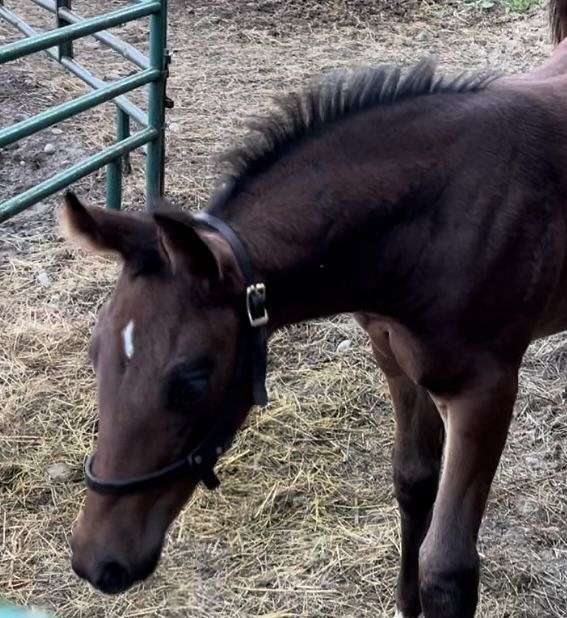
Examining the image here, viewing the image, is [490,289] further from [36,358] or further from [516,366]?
[36,358]

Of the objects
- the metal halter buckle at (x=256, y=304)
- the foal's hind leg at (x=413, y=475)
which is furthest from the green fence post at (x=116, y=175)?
the metal halter buckle at (x=256, y=304)

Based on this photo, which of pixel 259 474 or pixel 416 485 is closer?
pixel 416 485

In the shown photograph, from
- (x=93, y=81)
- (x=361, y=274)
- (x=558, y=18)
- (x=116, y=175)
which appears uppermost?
(x=361, y=274)

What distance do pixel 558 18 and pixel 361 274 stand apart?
2.33m

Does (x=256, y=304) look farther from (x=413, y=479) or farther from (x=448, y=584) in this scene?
(x=413, y=479)

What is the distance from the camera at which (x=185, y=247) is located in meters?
1.72

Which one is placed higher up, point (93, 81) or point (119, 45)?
point (119, 45)

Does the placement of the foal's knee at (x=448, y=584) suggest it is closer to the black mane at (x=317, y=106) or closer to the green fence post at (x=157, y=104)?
the black mane at (x=317, y=106)

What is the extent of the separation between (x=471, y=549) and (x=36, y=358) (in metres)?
1.99

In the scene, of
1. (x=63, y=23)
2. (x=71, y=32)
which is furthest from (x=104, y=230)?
(x=63, y=23)

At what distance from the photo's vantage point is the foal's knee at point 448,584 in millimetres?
2375

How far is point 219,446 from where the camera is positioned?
73.8 inches

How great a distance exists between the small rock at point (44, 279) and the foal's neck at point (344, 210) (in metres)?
2.33

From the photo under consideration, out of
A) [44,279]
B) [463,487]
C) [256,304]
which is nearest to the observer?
[256,304]
